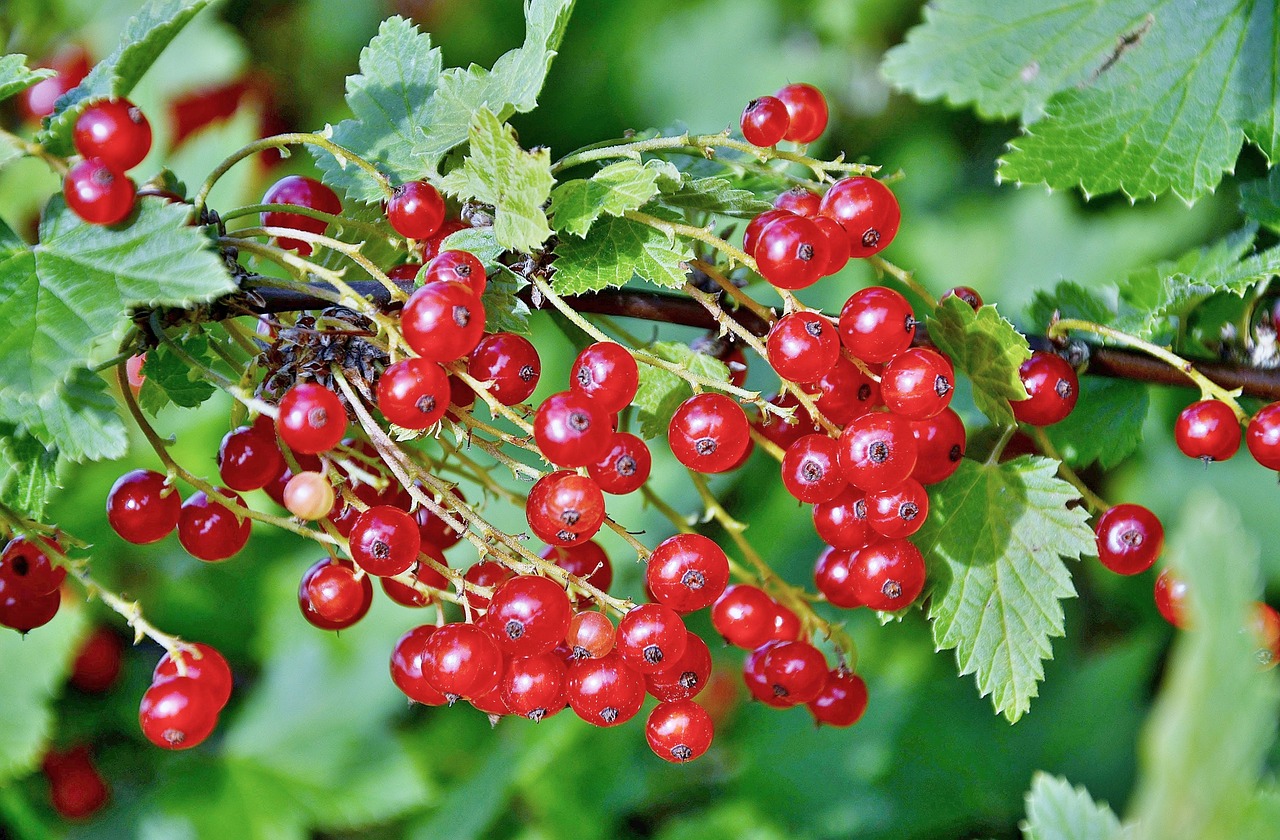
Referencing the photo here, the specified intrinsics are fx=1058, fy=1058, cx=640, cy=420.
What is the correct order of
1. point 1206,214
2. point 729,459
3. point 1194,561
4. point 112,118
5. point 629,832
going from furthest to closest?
1. point 1206,214
2. point 629,832
3. point 729,459
4. point 112,118
5. point 1194,561

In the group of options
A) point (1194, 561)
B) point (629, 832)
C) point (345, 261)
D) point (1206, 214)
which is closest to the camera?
point (1194, 561)

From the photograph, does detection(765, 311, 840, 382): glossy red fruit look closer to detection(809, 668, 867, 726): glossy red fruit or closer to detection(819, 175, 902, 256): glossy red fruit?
detection(819, 175, 902, 256): glossy red fruit

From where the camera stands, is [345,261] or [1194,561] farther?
[345,261]

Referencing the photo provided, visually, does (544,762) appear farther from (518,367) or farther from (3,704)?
(518,367)

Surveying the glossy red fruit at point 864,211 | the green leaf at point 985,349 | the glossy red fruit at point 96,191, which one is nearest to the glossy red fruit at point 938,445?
the green leaf at point 985,349

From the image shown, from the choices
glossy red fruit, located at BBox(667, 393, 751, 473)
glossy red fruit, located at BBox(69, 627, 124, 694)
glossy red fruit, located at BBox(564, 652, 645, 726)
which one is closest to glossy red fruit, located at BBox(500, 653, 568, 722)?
glossy red fruit, located at BBox(564, 652, 645, 726)

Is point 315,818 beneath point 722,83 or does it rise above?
beneath

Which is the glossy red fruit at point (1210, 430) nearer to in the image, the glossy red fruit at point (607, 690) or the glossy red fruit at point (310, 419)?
the glossy red fruit at point (607, 690)

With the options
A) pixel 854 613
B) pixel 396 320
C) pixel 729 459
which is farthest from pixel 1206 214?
pixel 396 320
